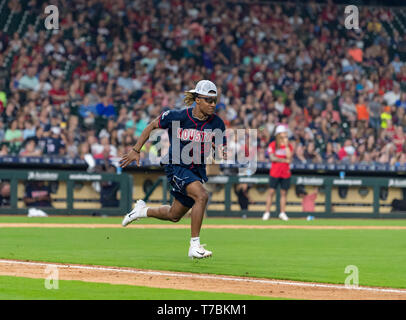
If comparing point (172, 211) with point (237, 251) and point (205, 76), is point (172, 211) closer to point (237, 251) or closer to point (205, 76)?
point (237, 251)

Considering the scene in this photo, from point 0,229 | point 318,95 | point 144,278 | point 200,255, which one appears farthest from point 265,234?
point 318,95

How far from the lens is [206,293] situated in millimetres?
8211

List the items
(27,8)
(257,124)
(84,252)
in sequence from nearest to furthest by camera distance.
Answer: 1. (84,252)
2. (257,124)
3. (27,8)

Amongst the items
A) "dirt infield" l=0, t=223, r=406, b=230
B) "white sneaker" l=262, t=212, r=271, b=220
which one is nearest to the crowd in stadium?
"white sneaker" l=262, t=212, r=271, b=220

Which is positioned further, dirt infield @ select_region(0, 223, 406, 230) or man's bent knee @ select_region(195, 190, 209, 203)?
dirt infield @ select_region(0, 223, 406, 230)

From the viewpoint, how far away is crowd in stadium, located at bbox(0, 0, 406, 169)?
24.4 metres

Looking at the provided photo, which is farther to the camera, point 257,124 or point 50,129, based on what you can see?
point 257,124

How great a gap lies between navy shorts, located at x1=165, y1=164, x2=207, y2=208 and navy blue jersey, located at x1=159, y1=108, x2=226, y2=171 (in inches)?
3.1

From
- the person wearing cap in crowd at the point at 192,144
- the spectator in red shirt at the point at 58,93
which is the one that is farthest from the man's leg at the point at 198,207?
the spectator in red shirt at the point at 58,93

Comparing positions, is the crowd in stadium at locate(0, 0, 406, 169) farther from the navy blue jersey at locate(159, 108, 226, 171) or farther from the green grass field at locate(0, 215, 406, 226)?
the navy blue jersey at locate(159, 108, 226, 171)

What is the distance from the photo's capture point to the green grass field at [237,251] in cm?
1030

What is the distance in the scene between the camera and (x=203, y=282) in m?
9.09
